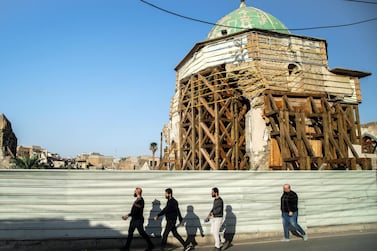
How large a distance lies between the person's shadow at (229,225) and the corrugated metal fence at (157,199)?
27 mm

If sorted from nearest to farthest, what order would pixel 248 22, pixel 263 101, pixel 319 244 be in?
1. pixel 319 244
2. pixel 263 101
3. pixel 248 22

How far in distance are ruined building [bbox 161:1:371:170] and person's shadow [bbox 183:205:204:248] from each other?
7.91 m

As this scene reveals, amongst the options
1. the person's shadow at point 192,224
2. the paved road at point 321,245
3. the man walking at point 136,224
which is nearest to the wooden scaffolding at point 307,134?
the paved road at point 321,245

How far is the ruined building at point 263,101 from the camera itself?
52.4ft

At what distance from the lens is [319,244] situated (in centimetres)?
777

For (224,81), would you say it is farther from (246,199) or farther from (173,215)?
(173,215)

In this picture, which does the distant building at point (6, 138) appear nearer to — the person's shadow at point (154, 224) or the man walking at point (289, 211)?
the person's shadow at point (154, 224)

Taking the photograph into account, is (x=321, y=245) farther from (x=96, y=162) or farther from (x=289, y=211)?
A: (x=96, y=162)

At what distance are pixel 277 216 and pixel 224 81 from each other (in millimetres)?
11379

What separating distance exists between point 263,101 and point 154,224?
35.9ft

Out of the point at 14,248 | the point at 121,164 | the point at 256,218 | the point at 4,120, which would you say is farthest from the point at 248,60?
the point at 121,164

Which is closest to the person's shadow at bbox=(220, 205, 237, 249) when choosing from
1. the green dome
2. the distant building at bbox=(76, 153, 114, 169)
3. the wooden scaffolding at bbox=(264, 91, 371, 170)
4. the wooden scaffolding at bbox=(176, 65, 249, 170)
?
the wooden scaffolding at bbox=(264, 91, 371, 170)

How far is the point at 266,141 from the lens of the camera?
16.8 meters

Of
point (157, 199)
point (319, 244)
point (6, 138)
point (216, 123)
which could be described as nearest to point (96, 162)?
point (6, 138)
